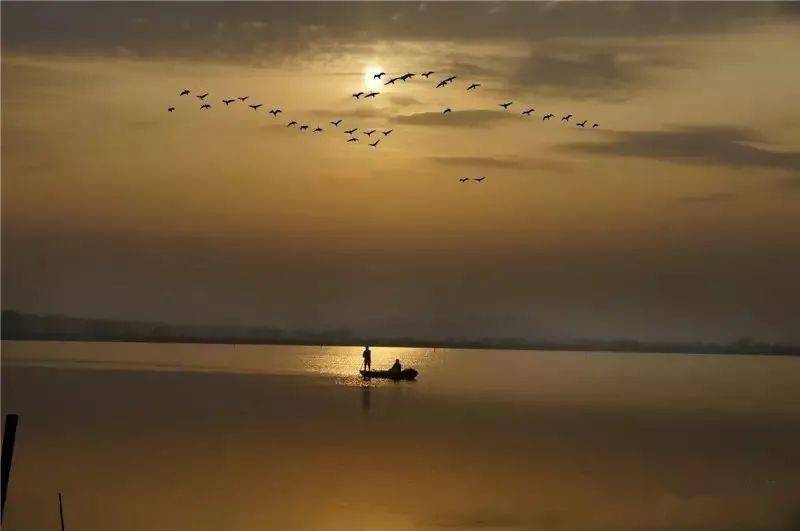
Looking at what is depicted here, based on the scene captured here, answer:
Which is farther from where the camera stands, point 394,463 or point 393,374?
point 393,374

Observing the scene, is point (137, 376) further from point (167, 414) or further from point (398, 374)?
point (167, 414)

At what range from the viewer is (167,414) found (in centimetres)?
4756

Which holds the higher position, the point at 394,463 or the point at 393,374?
the point at 393,374

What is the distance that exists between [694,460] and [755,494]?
6726mm

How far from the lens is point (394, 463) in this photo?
32344 mm

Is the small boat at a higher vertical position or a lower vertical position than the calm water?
higher

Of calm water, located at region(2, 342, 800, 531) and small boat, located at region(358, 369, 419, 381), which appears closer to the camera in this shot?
calm water, located at region(2, 342, 800, 531)

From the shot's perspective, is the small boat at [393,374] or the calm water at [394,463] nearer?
the calm water at [394,463]

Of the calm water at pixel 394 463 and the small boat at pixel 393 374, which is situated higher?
the small boat at pixel 393 374

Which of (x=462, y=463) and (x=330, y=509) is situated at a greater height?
(x=462, y=463)

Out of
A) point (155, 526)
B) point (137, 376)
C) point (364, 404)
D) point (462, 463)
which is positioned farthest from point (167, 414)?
point (137, 376)

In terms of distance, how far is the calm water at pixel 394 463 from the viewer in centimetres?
2489

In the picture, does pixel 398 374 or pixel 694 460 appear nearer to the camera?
pixel 694 460

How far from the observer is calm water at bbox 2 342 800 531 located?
980 inches
